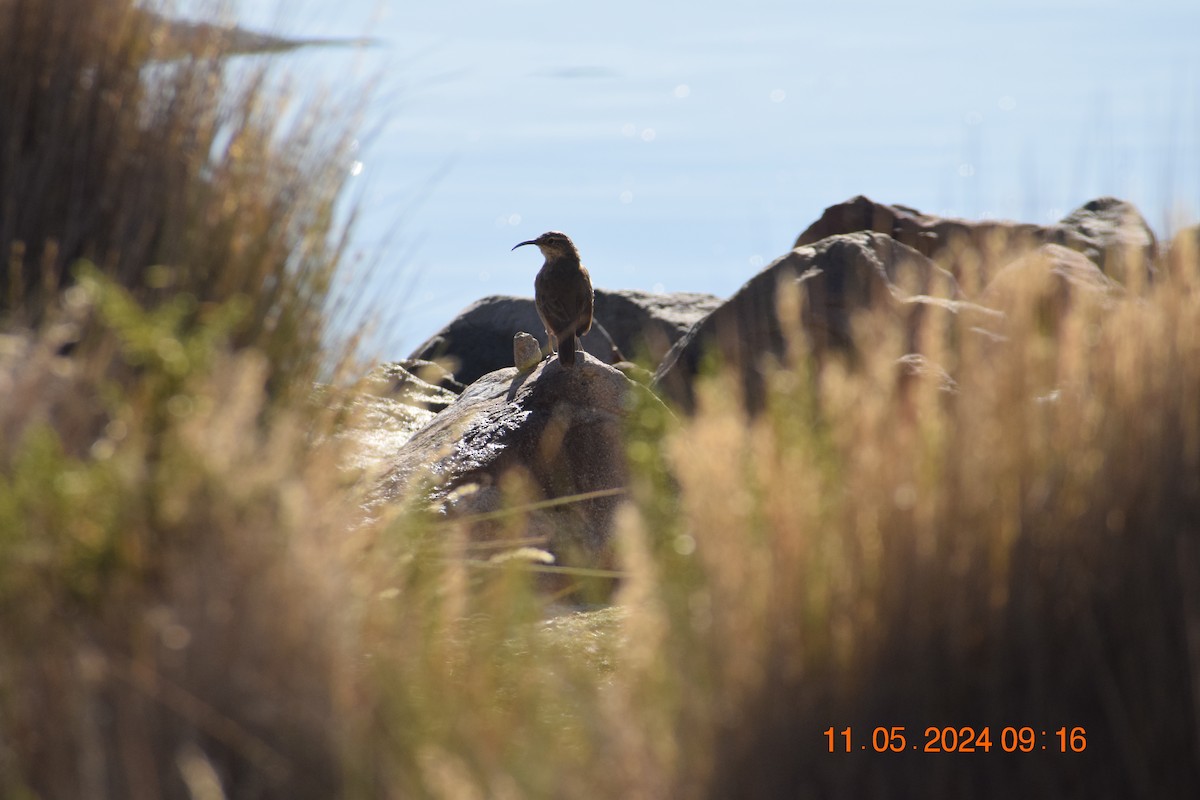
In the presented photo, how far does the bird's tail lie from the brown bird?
0.69m

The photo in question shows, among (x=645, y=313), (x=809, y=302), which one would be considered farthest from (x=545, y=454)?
(x=645, y=313)

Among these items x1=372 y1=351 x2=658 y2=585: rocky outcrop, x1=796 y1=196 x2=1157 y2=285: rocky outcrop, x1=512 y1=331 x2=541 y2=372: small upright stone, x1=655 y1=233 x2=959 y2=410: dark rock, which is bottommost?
x1=372 y1=351 x2=658 y2=585: rocky outcrop

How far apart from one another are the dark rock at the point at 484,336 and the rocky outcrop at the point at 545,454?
15.5 ft

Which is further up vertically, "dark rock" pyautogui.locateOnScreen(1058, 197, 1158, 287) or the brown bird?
"dark rock" pyautogui.locateOnScreen(1058, 197, 1158, 287)

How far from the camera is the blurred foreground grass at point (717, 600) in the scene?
2361 mm

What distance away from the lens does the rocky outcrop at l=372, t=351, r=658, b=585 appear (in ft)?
21.4

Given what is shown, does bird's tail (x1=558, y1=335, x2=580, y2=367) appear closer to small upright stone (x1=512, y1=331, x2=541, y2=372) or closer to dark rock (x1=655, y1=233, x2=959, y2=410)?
dark rock (x1=655, y1=233, x2=959, y2=410)

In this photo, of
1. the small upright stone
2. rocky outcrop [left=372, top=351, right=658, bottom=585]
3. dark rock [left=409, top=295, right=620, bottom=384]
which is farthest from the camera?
dark rock [left=409, top=295, right=620, bottom=384]

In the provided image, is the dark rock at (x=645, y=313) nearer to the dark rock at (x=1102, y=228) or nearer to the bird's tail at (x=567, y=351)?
the dark rock at (x=1102, y=228)

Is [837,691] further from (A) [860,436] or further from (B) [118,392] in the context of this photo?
(B) [118,392]

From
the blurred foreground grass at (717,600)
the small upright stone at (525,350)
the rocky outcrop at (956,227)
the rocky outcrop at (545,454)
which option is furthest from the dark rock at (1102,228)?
the blurred foreground grass at (717,600)

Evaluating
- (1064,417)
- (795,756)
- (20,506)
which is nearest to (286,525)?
(20,506)

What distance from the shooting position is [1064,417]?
106 inches
